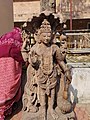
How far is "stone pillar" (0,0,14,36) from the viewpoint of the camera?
520 cm

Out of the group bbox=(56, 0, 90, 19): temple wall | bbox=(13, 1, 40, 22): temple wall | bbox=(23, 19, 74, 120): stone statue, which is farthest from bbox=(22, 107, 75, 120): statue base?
bbox=(13, 1, 40, 22): temple wall

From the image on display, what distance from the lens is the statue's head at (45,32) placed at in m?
2.94

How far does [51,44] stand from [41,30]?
8.3 inches

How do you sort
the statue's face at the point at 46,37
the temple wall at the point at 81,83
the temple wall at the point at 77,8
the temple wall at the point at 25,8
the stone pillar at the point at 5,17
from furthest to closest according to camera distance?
the temple wall at the point at 25,8 → the temple wall at the point at 77,8 → the stone pillar at the point at 5,17 → the temple wall at the point at 81,83 → the statue's face at the point at 46,37

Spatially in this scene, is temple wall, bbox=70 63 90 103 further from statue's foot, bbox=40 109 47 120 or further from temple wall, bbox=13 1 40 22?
temple wall, bbox=13 1 40 22

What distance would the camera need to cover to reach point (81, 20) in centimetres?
1307

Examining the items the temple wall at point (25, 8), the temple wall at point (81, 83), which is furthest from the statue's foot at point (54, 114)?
the temple wall at point (25, 8)

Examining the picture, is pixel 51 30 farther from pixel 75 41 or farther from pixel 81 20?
pixel 81 20

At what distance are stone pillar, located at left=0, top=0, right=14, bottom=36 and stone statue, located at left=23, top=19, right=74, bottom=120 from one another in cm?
225

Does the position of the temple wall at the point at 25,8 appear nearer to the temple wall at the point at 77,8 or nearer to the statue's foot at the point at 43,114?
the temple wall at the point at 77,8

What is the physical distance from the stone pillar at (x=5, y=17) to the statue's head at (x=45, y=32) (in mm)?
2290

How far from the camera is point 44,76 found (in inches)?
119

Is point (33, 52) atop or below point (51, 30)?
below

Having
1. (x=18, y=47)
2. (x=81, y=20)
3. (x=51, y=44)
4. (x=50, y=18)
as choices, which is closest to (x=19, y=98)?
(x=18, y=47)
